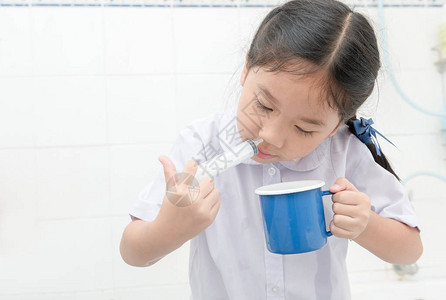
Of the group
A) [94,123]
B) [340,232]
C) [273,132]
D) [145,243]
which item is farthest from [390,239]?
[94,123]

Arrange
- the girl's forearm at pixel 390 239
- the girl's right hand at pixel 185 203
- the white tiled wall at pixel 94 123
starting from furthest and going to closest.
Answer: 1. the white tiled wall at pixel 94 123
2. the girl's forearm at pixel 390 239
3. the girl's right hand at pixel 185 203

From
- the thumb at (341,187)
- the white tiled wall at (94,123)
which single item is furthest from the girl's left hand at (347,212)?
the white tiled wall at (94,123)

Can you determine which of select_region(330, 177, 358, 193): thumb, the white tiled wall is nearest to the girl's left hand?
select_region(330, 177, 358, 193): thumb

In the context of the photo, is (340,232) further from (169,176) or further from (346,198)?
(169,176)

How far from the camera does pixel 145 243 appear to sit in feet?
1.84

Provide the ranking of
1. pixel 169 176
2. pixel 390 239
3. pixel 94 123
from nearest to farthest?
pixel 169 176, pixel 390 239, pixel 94 123

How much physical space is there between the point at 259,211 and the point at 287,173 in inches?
3.1

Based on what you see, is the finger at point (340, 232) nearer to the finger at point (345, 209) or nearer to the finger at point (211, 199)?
the finger at point (345, 209)

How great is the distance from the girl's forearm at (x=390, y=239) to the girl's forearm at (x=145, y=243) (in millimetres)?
280

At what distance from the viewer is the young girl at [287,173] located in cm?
54

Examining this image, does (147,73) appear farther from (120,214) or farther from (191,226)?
(191,226)

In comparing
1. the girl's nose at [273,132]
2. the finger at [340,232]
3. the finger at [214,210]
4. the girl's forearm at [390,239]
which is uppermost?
the girl's nose at [273,132]

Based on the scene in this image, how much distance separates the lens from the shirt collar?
0.68 meters

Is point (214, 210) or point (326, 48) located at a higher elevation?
point (326, 48)
